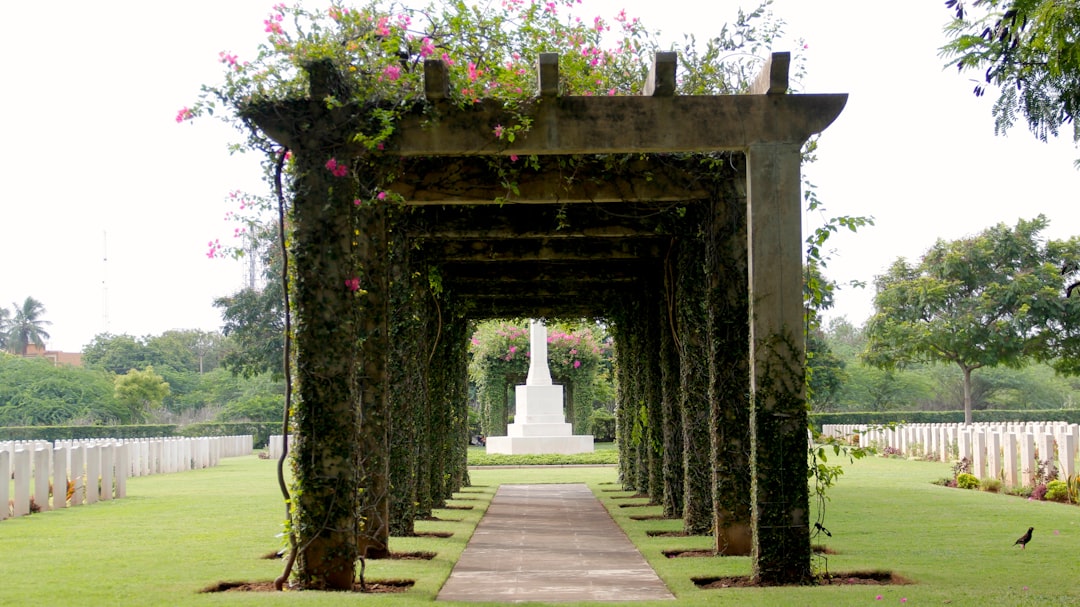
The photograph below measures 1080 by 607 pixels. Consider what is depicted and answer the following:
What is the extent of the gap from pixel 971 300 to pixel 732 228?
963 inches

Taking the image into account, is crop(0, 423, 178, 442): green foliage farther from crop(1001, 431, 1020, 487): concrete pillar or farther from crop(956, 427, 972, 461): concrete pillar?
crop(1001, 431, 1020, 487): concrete pillar

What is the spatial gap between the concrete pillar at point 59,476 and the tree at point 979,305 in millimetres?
23811

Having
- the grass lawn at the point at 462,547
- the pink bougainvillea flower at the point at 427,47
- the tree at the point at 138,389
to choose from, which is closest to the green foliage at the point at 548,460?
the grass lawn at the point at 462,547

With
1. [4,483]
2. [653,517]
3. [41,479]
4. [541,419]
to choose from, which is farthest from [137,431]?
[653,517]

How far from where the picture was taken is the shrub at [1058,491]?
47.6 ft

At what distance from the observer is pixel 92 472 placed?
16.2m

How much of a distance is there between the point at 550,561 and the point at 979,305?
80.1ft

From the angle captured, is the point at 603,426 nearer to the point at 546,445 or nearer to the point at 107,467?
the point at 546,445

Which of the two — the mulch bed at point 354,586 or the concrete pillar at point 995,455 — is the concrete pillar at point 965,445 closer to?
the concrete pillar at point 995,455

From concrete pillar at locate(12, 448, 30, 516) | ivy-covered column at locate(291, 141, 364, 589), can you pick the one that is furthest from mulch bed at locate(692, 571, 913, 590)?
concrete pillar at locate(12, 448, 30, 516)

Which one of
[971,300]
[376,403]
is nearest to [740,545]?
[376,403]

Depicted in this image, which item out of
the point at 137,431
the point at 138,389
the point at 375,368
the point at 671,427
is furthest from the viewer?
the point at 138,389

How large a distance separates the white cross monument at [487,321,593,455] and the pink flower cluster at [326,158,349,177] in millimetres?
22970

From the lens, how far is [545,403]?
31109 mm
